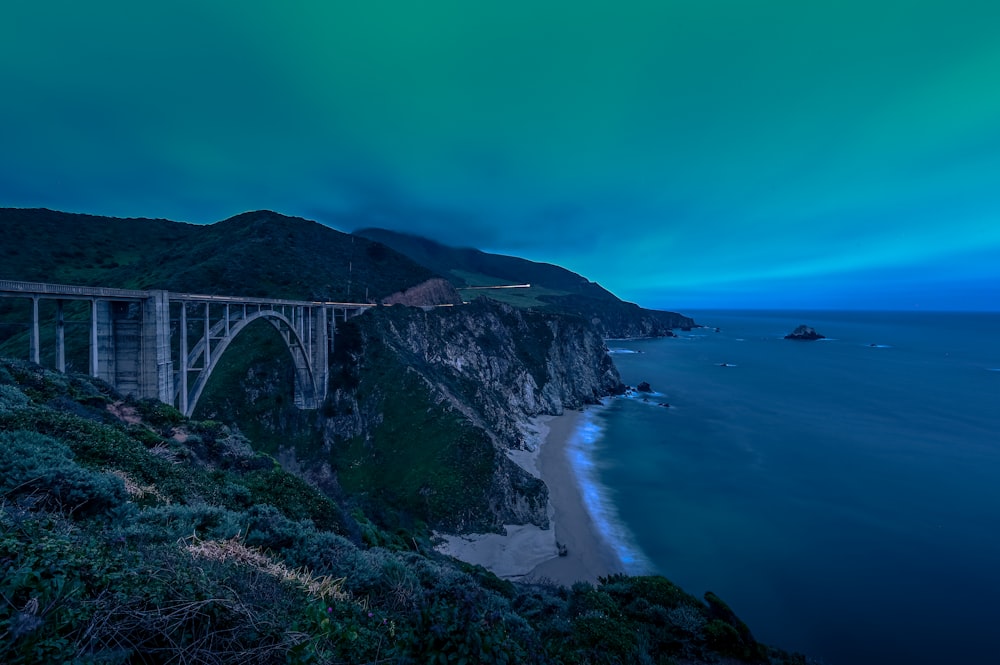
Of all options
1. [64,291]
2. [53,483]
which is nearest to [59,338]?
[64,291]

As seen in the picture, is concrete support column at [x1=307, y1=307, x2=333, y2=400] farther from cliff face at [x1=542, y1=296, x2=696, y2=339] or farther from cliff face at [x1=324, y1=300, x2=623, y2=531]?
cliff face at [x1=542, y1=296, x2=696, y2=339]

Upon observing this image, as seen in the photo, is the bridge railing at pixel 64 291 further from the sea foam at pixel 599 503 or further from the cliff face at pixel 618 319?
the cliff face at pixel 618 319

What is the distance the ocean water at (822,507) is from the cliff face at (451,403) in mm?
7128

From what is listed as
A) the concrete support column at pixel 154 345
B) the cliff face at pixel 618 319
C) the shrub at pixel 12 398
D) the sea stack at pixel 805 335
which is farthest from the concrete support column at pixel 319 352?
the sea stack at pixel 805 335

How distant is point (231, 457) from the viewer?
13266 millimetres

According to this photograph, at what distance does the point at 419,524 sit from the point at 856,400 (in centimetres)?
7444

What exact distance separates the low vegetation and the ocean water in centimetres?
1596

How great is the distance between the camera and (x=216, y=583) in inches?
165

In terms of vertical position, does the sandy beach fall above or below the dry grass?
below

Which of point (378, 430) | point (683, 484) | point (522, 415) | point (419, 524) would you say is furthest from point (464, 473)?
point (522, 415)

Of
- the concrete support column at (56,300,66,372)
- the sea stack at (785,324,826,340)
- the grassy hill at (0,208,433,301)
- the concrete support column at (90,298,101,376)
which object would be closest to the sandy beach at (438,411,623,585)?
the concrete support column at (90,298,101,376)

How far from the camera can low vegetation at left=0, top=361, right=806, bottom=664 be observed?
3.30 m

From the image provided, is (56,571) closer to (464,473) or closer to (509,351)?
(464,473)

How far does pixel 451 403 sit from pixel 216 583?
32.7 metres
